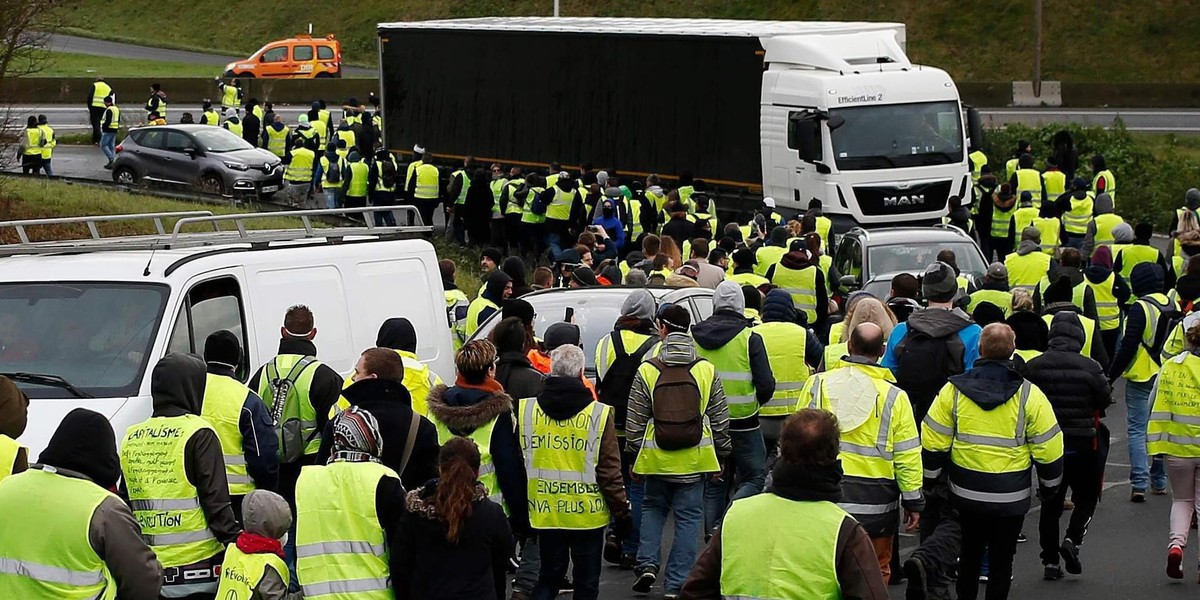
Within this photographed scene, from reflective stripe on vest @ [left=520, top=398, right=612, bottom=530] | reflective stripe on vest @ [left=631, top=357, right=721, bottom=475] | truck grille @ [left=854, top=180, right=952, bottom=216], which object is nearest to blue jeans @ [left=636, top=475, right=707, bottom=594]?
reflective stripe on vest @ [left=631, top=357, right=721, bottom=475]

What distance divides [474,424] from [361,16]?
55.4 meters

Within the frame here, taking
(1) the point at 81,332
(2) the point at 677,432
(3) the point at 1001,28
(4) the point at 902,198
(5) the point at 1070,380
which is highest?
(3) the point at 1001,28

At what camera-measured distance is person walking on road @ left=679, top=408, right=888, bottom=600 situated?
5227mm

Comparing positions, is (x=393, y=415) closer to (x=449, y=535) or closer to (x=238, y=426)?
(x=238, y=426)

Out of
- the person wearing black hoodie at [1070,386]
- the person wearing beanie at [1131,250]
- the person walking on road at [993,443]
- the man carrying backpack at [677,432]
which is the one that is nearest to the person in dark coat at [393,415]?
the man carrying backpack at [677,432]

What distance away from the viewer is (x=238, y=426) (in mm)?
7715

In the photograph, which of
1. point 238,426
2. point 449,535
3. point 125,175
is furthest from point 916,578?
point 125,175

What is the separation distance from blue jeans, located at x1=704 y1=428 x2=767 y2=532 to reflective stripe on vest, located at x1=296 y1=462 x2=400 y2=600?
4.09m

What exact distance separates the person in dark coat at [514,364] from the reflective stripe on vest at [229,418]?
1.74 meters

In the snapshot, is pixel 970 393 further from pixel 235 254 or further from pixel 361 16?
pixel 361 16

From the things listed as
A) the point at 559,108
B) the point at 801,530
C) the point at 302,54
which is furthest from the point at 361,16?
the point at 801,530

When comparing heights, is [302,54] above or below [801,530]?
above

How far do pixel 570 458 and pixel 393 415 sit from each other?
3.96 ft

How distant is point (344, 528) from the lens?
20.8 ft
